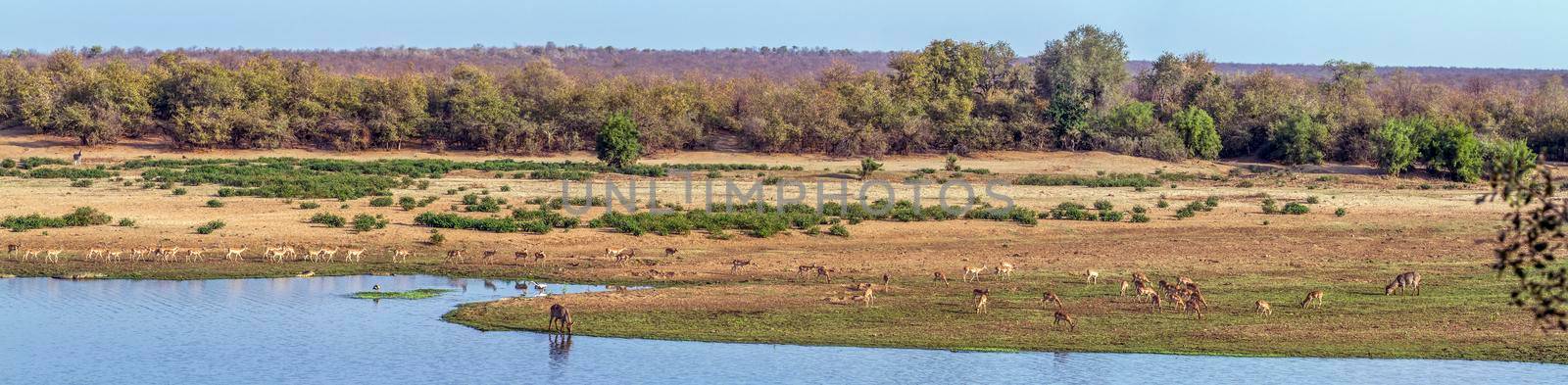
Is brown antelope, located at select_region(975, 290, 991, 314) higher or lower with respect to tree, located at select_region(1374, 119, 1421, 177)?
lower

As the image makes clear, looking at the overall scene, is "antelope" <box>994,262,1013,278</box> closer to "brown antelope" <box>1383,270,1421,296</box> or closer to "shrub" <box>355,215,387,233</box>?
"brown antelope" <box>1383,270,1421,296</box>

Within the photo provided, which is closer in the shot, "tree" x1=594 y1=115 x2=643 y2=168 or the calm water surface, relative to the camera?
the calm water surface

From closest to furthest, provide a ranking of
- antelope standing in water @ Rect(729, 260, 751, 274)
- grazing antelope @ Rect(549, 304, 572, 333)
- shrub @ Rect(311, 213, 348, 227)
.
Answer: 1. grazing antelope @ Rect(549, 304, 572, 333)
2. antelope standing in water @ Rect(729, 260, 751, 274)
3. shrub @ Rect(311, 213, 348, 227)

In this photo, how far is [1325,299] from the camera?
22672mm

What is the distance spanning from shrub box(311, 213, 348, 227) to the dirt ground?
1.11 ft

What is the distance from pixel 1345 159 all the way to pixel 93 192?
4316cm

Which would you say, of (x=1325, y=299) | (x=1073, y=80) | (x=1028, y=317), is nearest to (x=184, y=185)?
(x=1028, y=317)

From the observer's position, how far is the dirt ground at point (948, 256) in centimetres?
2039

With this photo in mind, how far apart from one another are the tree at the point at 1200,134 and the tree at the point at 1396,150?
7012mm

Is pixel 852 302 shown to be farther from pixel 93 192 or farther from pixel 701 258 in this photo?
pixel 93 192

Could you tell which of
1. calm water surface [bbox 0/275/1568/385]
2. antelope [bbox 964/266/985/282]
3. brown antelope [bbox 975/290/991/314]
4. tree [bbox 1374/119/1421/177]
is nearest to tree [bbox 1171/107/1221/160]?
tree [bbox 1374/119/1421/177]

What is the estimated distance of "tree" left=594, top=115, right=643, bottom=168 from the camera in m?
51.5


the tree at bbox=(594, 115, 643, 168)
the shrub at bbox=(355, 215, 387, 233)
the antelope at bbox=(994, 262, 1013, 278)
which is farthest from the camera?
the tree at bbox=(594, 115, 643, 168)

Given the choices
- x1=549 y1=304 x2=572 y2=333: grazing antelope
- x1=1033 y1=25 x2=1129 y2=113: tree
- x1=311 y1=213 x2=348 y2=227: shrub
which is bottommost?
x1=549 y1=304 x2=572 y2=333: grazing antelope
